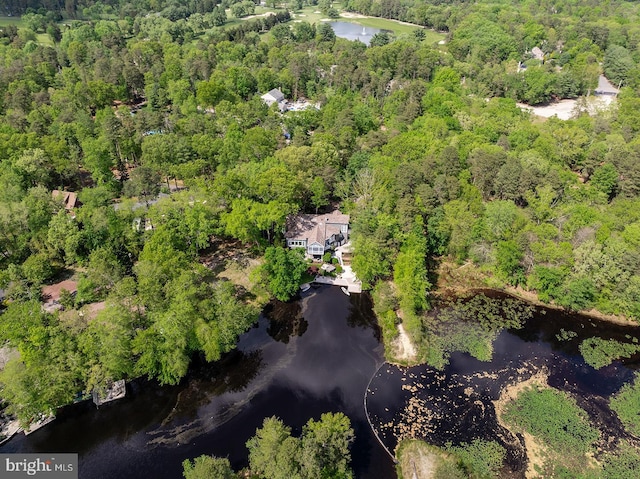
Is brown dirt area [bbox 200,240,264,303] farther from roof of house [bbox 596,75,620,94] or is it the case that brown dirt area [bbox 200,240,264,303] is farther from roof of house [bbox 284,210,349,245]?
roof of house [bbox 596,75,620,94]

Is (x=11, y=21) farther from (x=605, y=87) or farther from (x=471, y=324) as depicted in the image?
(x=605, y=87)

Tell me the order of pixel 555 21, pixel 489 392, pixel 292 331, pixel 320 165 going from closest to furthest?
pixel 489 392, pixel 292 331, pixel 320 165, pixel 555 21

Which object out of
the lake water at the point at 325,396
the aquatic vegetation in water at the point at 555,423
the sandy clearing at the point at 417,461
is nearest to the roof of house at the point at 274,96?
the lake water at the point at 325,396

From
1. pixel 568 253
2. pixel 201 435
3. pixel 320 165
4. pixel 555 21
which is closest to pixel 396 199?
pixel 320 165

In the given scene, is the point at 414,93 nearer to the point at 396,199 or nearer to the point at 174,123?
the point at 396,199

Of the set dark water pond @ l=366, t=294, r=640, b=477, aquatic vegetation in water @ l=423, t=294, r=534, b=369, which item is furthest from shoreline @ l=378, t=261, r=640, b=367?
aquatic vegetation in water @ l=423, t=294, r=534, b=369

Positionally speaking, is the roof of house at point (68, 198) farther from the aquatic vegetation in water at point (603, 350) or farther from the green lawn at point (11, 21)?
the green lawn at point (11, 21)

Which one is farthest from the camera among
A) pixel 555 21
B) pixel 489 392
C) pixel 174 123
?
pixel 555 21

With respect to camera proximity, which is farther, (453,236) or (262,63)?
(262,63)

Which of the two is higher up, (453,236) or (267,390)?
(453,236)
